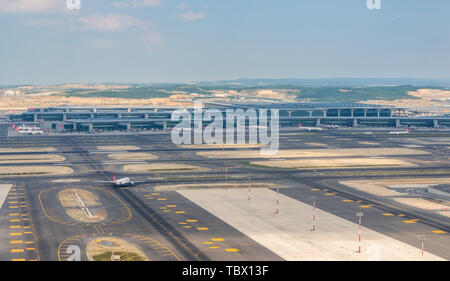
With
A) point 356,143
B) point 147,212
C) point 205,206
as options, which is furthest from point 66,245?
point 356,143

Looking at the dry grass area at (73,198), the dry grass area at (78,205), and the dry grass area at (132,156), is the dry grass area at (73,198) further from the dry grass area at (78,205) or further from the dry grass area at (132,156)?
the dry grass area at (132,156)

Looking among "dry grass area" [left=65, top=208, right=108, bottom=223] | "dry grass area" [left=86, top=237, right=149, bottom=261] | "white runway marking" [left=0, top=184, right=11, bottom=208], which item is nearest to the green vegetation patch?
"dry grass area" [left=86, top=237, right=149, bottom=261]

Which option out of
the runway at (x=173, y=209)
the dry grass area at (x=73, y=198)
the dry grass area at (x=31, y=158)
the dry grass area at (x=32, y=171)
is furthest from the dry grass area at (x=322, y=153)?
the dry grass area at (x=73, y=198)

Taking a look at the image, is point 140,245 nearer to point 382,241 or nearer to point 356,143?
point 382,241

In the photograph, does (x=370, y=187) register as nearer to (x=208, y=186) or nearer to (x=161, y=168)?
(x=208, y=186)

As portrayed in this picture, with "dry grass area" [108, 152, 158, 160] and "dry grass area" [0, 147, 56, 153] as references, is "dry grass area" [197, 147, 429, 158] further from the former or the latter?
"dry grass area" [0, 147, 56, 153]
